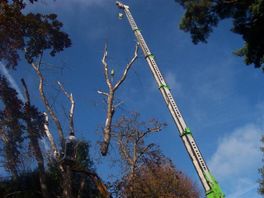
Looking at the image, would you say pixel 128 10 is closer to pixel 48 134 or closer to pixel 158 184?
pixel 48 134

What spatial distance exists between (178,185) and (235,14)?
65.1ft

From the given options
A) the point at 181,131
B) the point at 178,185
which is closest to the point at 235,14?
the point at 181,131

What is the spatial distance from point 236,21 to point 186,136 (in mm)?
6685

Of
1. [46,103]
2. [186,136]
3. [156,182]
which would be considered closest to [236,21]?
[186,136]

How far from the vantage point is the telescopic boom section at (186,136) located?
1113 cm

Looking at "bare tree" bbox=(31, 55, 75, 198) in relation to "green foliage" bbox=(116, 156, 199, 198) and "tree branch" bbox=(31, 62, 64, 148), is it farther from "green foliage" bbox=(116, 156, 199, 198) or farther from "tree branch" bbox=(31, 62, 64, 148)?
"green foliage" bbox=(116, 156, 199, 198)

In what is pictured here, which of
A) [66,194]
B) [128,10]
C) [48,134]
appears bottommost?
[66,194]

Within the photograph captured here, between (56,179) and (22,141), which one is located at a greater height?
(22,141)

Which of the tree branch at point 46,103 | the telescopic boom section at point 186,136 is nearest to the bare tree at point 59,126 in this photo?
the tree branch at point 46,103

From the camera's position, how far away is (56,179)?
2234 centimetres

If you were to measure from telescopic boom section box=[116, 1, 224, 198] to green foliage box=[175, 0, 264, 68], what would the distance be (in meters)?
2.55

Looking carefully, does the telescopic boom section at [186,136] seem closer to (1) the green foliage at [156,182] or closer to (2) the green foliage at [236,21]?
(2) the green foliage at [236,21]

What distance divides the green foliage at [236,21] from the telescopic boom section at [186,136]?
2.55 meters

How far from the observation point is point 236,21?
1645 centimetres
